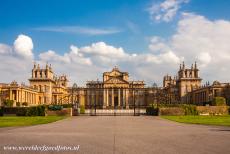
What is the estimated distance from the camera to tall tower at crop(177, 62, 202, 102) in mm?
120125

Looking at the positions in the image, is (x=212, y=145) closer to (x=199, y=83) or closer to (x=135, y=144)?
(x=135, y=144)

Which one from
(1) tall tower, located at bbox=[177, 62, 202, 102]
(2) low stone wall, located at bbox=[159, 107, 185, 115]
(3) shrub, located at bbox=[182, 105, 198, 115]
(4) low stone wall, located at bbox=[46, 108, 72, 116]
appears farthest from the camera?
(1) tall tower, located at bbox=[177, 62, 202, 102]

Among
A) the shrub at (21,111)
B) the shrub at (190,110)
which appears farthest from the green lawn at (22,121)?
the shrub at (190,110)

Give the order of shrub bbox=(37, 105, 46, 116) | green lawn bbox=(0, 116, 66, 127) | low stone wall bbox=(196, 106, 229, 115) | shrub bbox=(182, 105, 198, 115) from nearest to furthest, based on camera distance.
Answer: green lawn bbox=(0, 116, 66, 127) → shrub bbox=(37, 105, 46, 116) → shrub bbox=(182, 105, 198, 115) → low stone wall bbox=(196, 106, 229, 115)

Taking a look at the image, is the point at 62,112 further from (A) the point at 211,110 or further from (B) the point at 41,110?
(A) the point at 211,110

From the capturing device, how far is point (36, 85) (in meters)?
124

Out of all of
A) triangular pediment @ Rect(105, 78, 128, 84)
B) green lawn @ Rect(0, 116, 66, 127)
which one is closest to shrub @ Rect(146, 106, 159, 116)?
green lawn @ Rect(0, 116, 66, 127)

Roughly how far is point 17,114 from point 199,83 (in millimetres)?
82053

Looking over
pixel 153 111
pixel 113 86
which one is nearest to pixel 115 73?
pixel 113 86

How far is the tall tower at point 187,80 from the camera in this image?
120125 mm

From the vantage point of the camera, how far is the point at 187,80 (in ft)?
394

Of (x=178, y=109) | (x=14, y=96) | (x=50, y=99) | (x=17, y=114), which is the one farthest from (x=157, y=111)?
(x=50, y=99)

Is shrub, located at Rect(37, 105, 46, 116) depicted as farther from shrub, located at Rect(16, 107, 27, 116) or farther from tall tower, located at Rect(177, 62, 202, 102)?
tall tower, located at Rect(177, 62, 202, 102)

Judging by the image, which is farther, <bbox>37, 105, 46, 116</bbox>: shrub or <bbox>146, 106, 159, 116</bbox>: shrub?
<bbox>146, 106, 159, 116</bbox>: shrub
